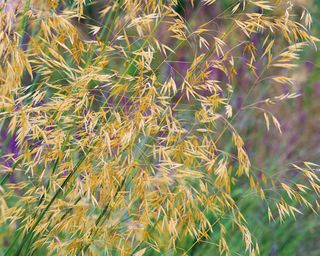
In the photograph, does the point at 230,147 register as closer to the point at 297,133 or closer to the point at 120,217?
the point at 297,133

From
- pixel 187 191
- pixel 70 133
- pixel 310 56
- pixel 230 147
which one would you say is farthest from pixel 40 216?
pixel 310 56

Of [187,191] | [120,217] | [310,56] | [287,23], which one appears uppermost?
[287,23]

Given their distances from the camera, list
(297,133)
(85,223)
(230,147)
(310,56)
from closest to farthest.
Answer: (85,223)
(230,147)
(297,133)
(310,56)

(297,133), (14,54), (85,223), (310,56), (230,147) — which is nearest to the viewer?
(14,54)

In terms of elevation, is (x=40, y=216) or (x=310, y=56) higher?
(x=40, y=216)

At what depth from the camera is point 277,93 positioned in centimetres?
356

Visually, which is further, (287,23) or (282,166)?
(282,166)

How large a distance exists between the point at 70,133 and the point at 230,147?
1.27 meters

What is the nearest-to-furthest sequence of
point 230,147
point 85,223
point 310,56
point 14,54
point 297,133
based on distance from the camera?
point 14,54, point 85,223, point 230,147, point 297,133, point 310,56

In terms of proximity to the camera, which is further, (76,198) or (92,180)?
(76,198)

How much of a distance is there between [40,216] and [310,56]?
2.52 m

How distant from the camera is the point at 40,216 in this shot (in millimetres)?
2098

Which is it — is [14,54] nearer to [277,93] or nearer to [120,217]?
[120,217]

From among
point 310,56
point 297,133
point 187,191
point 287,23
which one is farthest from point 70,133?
point 310,56
